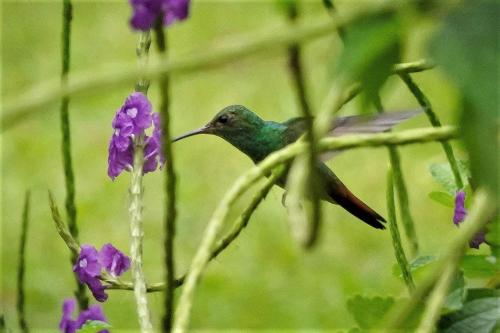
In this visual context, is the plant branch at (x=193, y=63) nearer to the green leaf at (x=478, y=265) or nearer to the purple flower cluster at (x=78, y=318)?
the green leaf at (x=478, y=265)

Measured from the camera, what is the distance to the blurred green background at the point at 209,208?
4.91 metres

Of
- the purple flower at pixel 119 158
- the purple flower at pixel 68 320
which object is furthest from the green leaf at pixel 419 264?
the purple flower at pixel 68 320

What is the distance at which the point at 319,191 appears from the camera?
1.41ft

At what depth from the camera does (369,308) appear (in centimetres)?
57

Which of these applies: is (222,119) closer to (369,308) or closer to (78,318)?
(78,318)

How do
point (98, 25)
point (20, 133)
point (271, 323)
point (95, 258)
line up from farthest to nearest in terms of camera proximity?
point (98, 25) < point (20, 133) < point (271, 323) < point (95, 258)

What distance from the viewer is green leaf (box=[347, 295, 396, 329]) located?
56cm

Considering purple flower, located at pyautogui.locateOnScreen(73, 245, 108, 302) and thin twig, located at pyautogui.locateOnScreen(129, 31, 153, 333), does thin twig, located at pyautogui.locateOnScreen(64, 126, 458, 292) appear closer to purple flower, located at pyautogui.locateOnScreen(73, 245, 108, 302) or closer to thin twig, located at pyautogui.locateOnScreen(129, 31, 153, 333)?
thin twig, located at pyautogui.locateOnScreen(129, 31, 153, 333)

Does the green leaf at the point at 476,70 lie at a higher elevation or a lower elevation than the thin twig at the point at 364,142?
higher

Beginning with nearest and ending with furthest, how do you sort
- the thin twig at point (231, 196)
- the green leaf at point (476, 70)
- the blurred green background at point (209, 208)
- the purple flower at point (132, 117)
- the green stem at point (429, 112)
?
1. the green leaf at point (476, 70)
2. the thin twig at point (231, 196)
3. the green stem at point (429, 112)
4. the purple flower at point (132, 117)
5. the blurred green background at point (209, 208)

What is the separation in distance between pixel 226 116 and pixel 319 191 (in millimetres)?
1087

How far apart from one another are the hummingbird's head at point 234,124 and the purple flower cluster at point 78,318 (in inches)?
21.9

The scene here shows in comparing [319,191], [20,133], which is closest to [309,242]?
[319,191]

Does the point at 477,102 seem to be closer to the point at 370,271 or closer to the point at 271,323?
the point at 271,323
